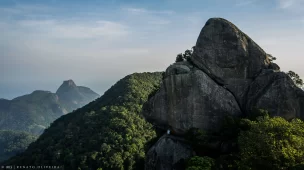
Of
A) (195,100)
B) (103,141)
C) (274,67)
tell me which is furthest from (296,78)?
(103,141)

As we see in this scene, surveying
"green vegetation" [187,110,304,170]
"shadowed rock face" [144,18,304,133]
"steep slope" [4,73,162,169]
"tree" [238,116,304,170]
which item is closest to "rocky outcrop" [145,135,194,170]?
"shadowed rock face" [144,18,304,133]

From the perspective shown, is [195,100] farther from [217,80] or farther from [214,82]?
[217,80]

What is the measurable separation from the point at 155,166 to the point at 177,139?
10.1 ft

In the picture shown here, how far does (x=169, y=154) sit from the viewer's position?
22.1 m

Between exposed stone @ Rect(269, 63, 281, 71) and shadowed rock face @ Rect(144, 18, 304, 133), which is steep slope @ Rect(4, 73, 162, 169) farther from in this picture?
exposed stone @ Rect(269, 63, 281, 71)

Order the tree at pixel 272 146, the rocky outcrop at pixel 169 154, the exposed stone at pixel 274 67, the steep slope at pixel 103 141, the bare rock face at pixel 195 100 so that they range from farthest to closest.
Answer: the steep slope at pixel 103 141, the exposed stone at pixel 274 67, the bare rock face at pixel 195 100, the rocky outcrop at pixel 169 154, the tree at pixel 272 146

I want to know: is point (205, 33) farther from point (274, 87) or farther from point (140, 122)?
point (140, 122)

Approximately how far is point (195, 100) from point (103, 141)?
41.4m

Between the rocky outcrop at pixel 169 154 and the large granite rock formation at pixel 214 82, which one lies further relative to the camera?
the large granite rock formation at pixel 214 82

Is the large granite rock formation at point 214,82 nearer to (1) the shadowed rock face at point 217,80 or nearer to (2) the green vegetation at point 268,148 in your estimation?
(1) the shadowed rock face at point 217,80

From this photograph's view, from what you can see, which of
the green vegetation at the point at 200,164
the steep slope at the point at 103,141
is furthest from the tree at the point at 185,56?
the steep slope at the point at 103,141

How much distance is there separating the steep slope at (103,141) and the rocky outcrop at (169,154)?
1094 inches

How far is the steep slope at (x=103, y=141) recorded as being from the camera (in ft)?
185

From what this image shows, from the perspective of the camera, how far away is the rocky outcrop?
852 inches
